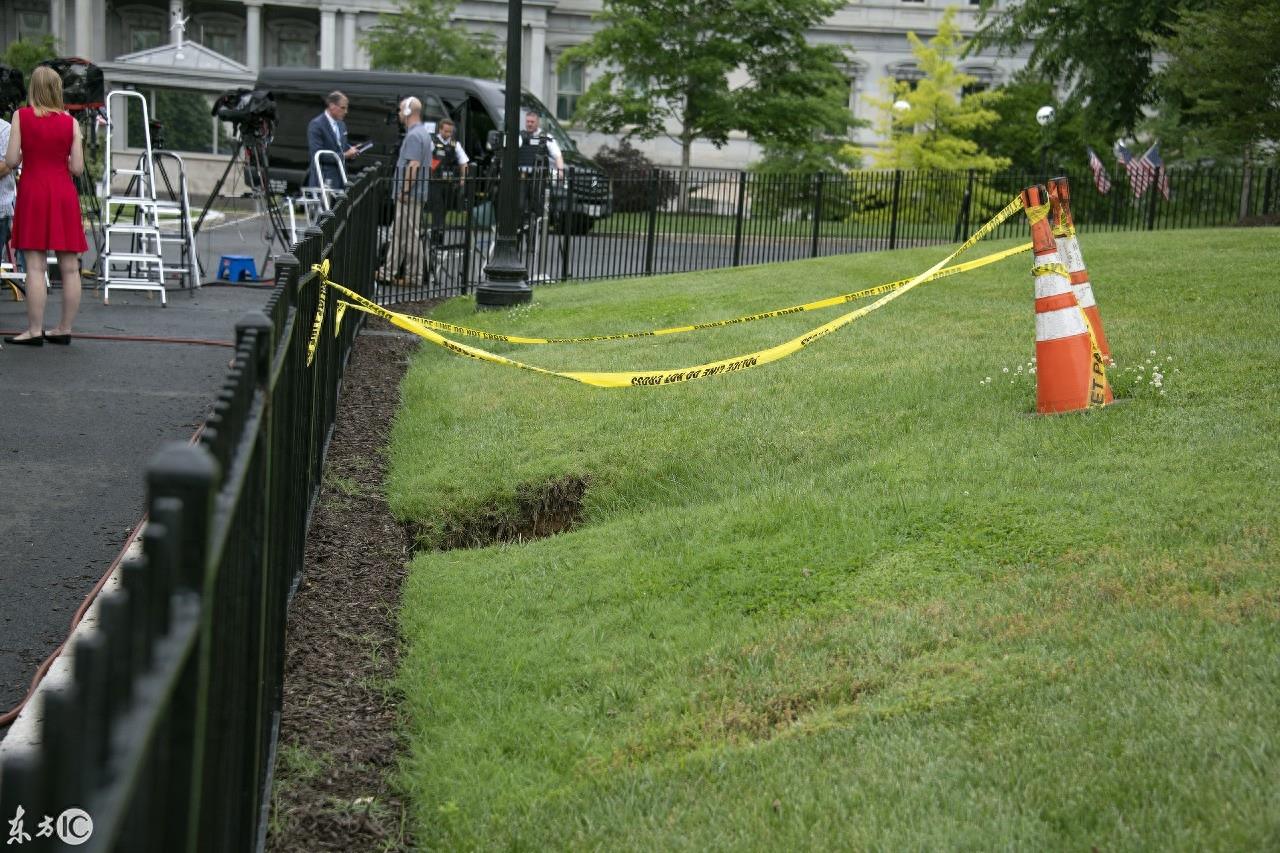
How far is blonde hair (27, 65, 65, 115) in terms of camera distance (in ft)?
36.2

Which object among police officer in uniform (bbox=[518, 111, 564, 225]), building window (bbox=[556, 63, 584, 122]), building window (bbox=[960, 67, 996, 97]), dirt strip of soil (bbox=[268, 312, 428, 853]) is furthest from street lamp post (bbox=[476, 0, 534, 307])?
building window (bbox=[556, 63, 584, 122])

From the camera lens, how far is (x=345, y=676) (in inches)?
205

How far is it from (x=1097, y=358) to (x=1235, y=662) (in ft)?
10.8

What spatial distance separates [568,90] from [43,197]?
44556 mm

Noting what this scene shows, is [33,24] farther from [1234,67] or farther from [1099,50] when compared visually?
[1234,67]

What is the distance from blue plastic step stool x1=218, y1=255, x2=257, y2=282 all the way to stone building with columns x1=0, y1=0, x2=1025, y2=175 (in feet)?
120

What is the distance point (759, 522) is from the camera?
Answer: 6.29 m

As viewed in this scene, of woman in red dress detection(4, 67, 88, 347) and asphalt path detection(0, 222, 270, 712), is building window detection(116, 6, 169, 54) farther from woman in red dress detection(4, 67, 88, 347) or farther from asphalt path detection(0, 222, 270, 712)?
woman in red dress detection(4, 67, 88, 347)

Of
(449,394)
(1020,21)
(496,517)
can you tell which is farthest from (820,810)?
(1020,21)

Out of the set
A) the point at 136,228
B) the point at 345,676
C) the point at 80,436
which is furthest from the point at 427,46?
the point at 345,676

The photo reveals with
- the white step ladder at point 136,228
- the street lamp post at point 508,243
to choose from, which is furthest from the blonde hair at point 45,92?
the street lamp post at point 508,243

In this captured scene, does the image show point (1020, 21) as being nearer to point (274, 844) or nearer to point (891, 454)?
point (891, 454)

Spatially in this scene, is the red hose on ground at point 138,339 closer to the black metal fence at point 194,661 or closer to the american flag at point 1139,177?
the black metal fence at point 194,661

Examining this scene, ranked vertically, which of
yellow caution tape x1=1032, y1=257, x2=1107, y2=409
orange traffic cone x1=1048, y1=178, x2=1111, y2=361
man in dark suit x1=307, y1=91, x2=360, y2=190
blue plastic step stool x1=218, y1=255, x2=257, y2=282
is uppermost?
man in dark suit x1=307, y1=91, x2=360, y2=190
